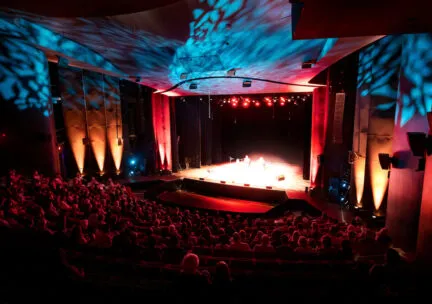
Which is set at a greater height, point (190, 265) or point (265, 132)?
point (265, 132)

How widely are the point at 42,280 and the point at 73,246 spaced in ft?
2.28

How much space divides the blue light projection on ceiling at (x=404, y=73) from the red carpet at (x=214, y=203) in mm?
5631

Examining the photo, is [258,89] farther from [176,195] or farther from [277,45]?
[176,195]

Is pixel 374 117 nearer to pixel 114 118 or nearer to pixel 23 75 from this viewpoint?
pixel 23 75

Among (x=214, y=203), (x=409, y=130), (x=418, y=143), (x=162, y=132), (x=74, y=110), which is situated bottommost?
(x=214, y=203)

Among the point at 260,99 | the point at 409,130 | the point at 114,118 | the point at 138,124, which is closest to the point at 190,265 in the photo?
the point at 409,130

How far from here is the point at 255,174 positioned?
14219mm

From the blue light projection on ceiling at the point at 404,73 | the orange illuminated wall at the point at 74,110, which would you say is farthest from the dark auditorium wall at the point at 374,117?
the orange illuminated wall at the point at 74,110

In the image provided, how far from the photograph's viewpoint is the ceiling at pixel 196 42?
223 inches

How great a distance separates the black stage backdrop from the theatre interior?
94mm

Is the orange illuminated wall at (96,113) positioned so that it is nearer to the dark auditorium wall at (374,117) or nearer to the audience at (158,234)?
the audience at (158,234)

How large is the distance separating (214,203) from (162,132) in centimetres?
586

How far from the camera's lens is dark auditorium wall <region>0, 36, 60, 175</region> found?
8578 millimetres

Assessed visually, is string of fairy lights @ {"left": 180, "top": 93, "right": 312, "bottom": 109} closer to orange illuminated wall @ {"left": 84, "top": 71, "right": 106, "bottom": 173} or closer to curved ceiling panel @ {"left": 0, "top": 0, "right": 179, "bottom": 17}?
orange illuminated wall @ {"left": 84, "top": 71, "right": 106, "bottom": 173}
